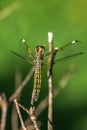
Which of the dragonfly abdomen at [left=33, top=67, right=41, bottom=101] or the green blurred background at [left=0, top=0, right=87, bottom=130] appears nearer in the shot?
the dragonfly abdomen at [left=33, top=67, right=41, bottom=101]

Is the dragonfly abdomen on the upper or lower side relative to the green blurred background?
lower

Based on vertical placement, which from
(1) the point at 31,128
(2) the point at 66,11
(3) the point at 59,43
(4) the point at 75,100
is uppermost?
(2) the point at 66,11

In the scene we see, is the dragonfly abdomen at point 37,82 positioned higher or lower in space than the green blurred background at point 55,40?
lower

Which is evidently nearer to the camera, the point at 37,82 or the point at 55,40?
the point at 37,82

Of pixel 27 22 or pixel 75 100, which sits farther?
pixel 27 22

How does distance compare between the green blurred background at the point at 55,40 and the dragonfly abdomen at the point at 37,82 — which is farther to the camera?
the green blurred background at the point at 55,40

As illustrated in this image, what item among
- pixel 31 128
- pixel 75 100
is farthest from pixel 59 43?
pixel 31 128

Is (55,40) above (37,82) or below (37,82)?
above

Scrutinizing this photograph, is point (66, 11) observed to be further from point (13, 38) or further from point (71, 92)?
point (71, 92)
